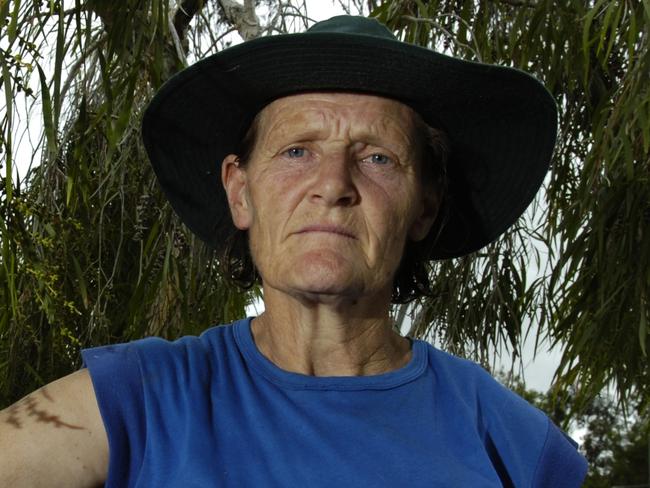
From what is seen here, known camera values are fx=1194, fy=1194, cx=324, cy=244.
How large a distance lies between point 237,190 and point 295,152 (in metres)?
0.17

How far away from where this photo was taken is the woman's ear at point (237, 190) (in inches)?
72.5

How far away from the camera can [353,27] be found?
1788 millimetres

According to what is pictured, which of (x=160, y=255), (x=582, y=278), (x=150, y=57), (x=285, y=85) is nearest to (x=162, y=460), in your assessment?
(x=285, y=85)

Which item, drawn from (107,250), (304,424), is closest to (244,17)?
(107,250)

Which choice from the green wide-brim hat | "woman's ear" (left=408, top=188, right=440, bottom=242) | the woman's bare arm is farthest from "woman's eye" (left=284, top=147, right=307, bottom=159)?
the woman's bare arm

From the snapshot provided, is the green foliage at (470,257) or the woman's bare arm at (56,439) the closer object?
the woman's bare arm at (56,439)

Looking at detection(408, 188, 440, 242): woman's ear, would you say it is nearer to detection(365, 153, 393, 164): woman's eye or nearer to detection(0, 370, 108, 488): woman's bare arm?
detection(365, 153, 393, 164): woman's eye

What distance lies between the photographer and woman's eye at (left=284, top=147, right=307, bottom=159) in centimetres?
173

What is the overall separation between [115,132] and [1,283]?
14.1 inches

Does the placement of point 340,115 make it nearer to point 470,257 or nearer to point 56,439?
point 56,439

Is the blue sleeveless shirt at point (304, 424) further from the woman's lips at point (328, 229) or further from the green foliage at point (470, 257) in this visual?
the green foliage at point (470, 257)

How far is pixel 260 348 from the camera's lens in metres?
1.70

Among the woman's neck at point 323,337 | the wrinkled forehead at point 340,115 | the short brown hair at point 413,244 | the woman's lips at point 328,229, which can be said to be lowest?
the woman's neck at point 323,337

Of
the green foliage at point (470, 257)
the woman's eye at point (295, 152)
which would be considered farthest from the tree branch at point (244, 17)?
the woman's eye at point (295, 152)
